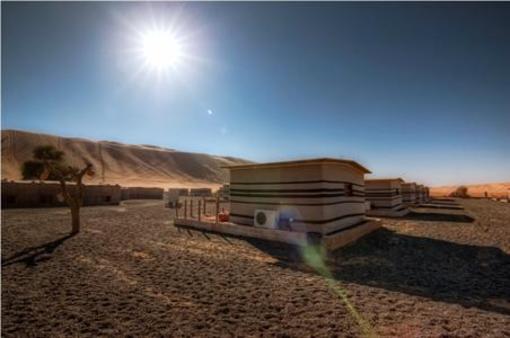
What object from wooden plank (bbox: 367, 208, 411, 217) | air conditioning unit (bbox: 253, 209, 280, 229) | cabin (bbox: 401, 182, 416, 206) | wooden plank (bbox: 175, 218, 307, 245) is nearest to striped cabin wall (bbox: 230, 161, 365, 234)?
air conditioning unit (bbox: 253, 209, 280, 229)

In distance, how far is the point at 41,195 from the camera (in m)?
28.3

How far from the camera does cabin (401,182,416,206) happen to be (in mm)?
31297

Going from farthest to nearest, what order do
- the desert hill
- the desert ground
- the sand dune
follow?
the desert hill → the sand dune → the desert ground

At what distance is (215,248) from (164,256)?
1.84m

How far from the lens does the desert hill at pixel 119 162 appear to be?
85.8 m

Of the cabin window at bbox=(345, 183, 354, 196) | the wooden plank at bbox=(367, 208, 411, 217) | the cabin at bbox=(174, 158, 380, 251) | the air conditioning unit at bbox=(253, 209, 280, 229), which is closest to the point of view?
the cabin at bbox=(174, 158, 380, 251)

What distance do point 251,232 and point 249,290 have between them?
639 centimetres

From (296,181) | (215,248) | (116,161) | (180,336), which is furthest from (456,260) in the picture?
(116,161)

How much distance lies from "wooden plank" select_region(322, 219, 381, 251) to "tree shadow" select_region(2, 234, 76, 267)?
8.63 metres

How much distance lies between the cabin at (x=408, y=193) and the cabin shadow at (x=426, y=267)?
21669 millimetres

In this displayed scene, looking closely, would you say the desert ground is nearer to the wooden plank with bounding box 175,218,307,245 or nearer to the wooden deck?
the wooden deck

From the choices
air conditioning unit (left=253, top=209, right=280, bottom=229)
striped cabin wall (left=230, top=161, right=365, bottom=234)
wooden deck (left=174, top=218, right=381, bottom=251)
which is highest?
striped cabin wall (left=230, top=161, right=365, bottom=234)

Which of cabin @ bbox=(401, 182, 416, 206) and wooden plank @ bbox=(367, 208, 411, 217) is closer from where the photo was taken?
wooden plank @ bbox=(367, 208, 411, 217)

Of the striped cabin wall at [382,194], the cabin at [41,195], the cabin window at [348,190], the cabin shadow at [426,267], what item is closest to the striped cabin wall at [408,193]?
the striped cabin wall at [382,194]
